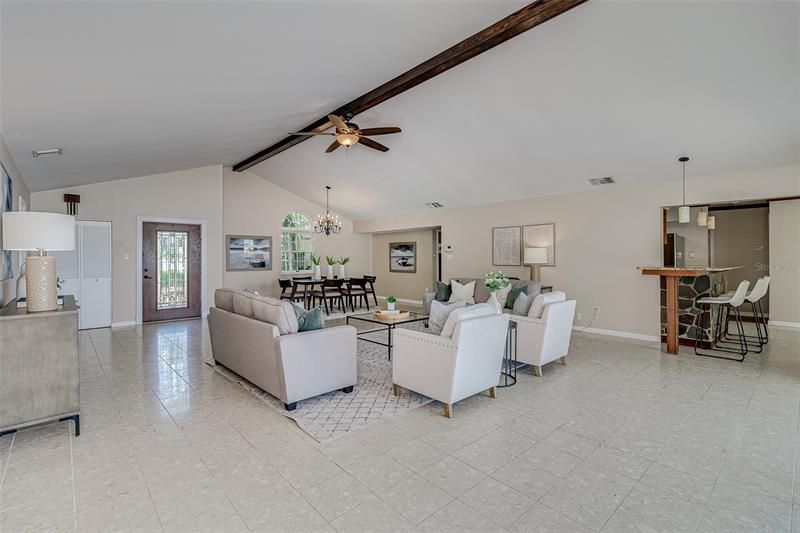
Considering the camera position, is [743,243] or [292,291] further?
[292,291]

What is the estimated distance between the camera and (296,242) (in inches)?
397

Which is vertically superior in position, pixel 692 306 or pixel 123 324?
pixel 692 306

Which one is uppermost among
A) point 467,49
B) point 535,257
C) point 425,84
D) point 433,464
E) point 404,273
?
point 425,84

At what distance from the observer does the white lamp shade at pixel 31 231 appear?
2.77 meters

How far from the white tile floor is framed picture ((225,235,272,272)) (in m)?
5.35

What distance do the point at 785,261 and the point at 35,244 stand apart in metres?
10.1

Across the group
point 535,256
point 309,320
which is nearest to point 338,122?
point 309,320

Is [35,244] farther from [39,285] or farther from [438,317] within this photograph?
[438,317]

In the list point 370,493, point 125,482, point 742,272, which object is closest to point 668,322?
point 742,272

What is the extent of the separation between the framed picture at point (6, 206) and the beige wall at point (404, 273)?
25.0 ft

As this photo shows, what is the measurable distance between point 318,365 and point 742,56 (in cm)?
444

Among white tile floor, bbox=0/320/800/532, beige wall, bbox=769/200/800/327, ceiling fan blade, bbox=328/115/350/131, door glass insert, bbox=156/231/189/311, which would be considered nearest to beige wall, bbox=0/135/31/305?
white tile floor, bbox=0/320/800/532

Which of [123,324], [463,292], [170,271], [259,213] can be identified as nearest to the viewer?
[463,292]

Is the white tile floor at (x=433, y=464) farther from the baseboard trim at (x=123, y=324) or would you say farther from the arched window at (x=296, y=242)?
the arched window at (x=296, y=242)
